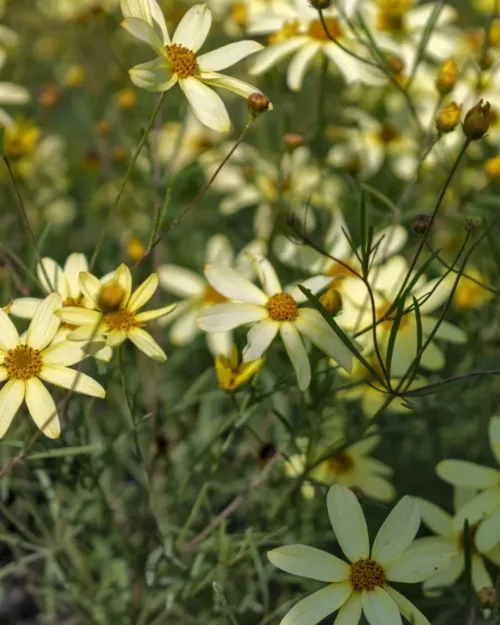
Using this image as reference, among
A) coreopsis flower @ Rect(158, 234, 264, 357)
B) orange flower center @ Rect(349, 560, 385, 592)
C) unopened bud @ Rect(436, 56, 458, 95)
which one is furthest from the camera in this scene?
coreopsis flower @ Rect(158, 234, 264, 357)

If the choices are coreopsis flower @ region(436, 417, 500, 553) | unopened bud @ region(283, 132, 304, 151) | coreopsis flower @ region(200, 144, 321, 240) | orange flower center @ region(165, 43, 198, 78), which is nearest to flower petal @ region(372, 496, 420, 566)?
coreopsis flower @ region(436, 417, 500, 553)

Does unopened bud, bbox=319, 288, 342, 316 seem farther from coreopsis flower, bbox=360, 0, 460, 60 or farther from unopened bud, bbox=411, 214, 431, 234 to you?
coreopsis flower, bbox=360, 0, 460, 60

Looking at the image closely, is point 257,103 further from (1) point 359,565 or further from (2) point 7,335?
(1) point 359,565

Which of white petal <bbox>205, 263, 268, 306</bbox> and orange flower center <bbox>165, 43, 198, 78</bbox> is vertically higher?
orange flower center <bbox>165, 43, 198, 78</bbox>

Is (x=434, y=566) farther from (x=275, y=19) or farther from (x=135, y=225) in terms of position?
(x=135, y=225)

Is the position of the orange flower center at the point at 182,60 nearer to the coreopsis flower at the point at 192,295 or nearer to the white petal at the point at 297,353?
the white petal at the point at 297,353

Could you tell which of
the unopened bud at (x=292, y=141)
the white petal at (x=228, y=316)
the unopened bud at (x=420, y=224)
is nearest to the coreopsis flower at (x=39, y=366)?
the white petal at (x=228, y=316)
